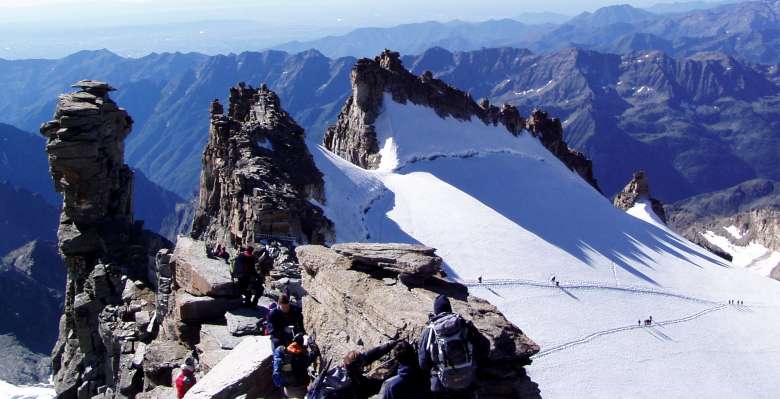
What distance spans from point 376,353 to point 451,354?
1.49m

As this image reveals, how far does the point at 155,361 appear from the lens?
16.2 metres

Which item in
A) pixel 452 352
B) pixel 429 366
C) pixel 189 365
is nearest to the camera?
pixel 452 352

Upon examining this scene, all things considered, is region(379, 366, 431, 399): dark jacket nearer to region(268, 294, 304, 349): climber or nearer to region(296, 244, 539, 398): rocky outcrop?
region(296, 244, 539, 398): rocky outcrop

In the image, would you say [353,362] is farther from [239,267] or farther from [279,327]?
[239,267]

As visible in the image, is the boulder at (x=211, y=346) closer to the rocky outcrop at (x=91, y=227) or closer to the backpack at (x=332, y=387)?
the backpack at (x=332, y=387)

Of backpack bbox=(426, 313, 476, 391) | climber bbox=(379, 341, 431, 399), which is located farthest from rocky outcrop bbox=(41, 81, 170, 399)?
backpack bbox=(426, 313, 476, 391)

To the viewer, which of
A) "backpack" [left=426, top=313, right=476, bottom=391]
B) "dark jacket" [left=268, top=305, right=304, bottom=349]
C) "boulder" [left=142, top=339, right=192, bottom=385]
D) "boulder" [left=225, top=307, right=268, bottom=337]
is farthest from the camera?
"boulder" [left=142, top=339, right=192, bottom=385]

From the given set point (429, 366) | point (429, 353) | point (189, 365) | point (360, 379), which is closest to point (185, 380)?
point (189, 365)

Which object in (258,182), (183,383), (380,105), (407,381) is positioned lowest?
(258,182)

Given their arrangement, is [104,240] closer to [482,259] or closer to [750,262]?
[482,259]

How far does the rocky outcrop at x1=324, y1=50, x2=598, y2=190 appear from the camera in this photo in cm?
6378

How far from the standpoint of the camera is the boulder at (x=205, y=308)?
16.5 meters

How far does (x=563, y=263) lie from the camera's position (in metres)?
44.9

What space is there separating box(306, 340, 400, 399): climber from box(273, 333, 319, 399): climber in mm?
1345
